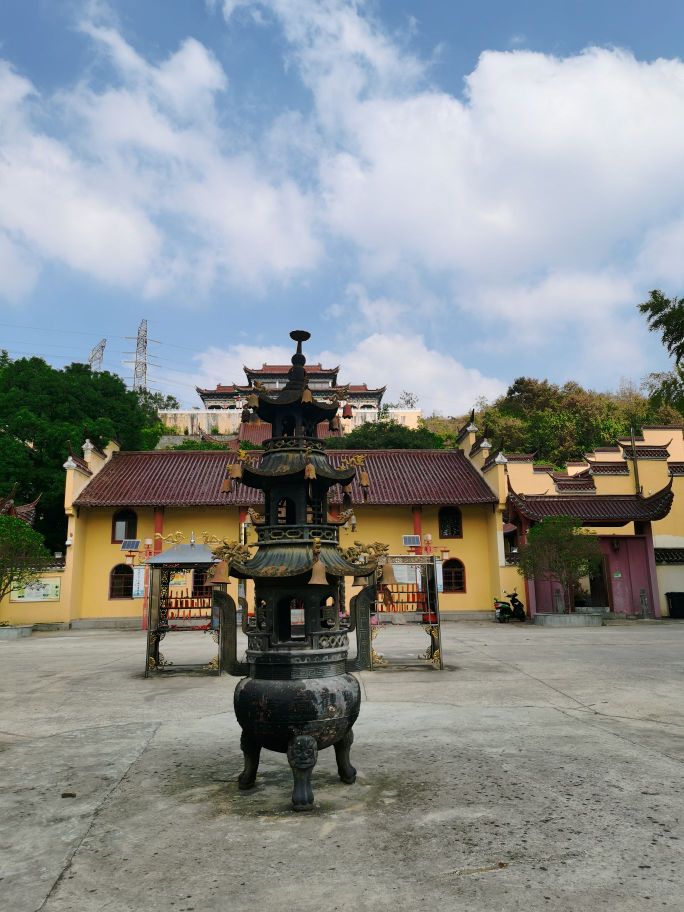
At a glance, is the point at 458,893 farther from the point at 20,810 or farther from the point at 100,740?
the point at 100,740

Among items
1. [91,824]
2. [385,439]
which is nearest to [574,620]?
[91,824]

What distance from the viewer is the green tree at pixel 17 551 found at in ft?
63.1

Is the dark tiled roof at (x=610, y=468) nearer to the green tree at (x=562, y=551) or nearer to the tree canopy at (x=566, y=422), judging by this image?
the green tree at (x=562, y=551)

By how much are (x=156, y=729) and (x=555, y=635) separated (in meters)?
13.7

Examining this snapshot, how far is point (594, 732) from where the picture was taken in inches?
281

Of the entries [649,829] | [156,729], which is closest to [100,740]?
[156,729]

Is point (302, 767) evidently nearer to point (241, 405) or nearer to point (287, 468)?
point (287, 468)

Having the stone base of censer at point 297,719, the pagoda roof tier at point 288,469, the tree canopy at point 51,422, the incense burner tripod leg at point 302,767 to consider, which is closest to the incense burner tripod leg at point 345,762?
the stone base of censer at point 297,719

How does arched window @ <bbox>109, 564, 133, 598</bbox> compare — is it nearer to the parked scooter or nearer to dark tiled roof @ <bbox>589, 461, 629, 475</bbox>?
the parked scooter

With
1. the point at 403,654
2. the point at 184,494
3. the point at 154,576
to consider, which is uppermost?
the point at 184,494

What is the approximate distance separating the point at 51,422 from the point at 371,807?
3235 cm

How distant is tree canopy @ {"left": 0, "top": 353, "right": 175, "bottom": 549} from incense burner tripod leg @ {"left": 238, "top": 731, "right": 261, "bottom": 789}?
25.9m

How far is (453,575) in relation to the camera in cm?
2573

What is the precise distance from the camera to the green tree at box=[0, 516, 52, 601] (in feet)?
63.1
